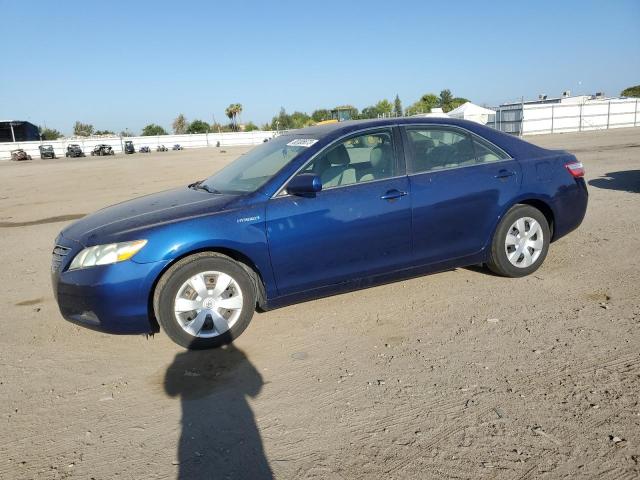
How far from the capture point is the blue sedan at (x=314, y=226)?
3.60 m

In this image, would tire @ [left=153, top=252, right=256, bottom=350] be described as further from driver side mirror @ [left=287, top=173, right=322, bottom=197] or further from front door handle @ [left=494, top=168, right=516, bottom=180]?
front door handle @ [left=494, top=168, right=516, bottom=180]

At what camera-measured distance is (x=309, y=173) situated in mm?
4020

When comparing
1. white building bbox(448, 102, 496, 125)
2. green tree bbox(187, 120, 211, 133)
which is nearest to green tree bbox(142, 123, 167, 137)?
green tree bbox(187, 120, 211, 133)

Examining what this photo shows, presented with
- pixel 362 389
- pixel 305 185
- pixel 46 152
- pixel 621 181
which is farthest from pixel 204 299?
pixel 46 152

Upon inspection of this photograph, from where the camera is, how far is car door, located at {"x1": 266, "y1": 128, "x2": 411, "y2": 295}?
12.7 ft

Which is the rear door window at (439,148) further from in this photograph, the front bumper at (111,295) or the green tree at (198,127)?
the green tree at (198,127)

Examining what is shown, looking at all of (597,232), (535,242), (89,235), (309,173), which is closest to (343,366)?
(309,173)

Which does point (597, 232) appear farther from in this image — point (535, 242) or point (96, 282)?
point (96, 282)

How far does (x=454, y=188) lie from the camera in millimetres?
4402

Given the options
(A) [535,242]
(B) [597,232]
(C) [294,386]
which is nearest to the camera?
(C) [294,386]

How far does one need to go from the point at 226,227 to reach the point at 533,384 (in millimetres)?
2340

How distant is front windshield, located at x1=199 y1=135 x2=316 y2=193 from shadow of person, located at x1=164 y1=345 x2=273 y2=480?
1.39 m

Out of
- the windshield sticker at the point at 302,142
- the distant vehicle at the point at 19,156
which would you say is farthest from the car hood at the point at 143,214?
the distant vehicle at the point at 19,156

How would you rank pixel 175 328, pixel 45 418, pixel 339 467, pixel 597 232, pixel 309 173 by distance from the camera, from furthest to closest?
pixel 597 232 < pixel 309 173 < pixel 175 328 < pixel 45 418 < pixel 339 467
